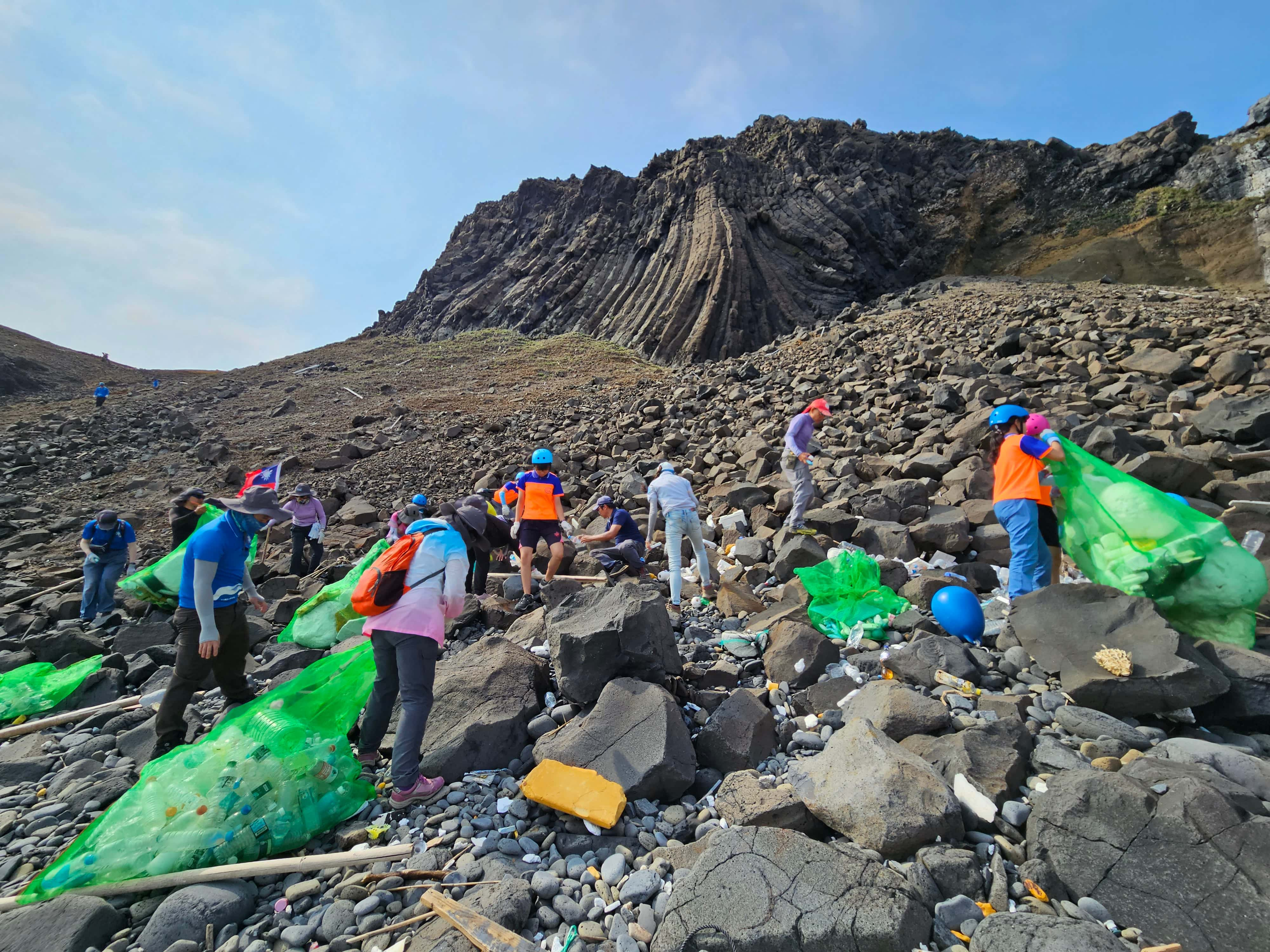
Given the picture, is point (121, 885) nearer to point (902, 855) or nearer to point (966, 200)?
point (902, 855)

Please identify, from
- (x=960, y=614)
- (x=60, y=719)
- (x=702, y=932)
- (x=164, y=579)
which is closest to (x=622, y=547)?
(x=960, y=614)

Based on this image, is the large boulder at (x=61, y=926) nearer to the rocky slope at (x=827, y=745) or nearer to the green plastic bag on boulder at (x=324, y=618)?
the rocky slope at (x=827, y=745)

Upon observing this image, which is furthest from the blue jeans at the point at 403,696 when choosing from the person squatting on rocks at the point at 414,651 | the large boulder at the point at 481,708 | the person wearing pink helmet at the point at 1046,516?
the person wearing pink helmet at the point at 1046,516

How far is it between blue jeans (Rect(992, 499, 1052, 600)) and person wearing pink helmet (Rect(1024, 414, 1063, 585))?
2.0 inches

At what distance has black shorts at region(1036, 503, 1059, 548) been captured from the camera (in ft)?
14.2

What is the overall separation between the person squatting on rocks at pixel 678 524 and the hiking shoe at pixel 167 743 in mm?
3870

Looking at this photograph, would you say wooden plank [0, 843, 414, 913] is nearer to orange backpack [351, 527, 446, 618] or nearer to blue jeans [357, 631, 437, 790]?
blue jeans [357, 631, 437, 790]

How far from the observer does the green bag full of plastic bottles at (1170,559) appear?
3363 millimetres

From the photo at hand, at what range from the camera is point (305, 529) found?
812 centimetres

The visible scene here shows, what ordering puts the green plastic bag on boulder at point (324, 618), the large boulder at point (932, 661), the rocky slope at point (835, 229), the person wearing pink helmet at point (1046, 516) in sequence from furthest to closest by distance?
1. the rocky slope at point (835, 229)
2. the green plastic bag on boulder at point (324, 618)
3. the person wearing pink helmet at point (1046, 516)
4. the large boulder at point (932, 661)

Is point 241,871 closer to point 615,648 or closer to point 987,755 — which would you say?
point 615,648

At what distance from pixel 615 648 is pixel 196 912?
2237 mm

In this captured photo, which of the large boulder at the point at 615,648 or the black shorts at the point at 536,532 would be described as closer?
the large boulder at the point at 615,648

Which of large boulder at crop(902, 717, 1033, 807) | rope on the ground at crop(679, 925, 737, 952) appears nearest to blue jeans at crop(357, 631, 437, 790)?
rope on the ground at crop(679, 925, 737, 952)
